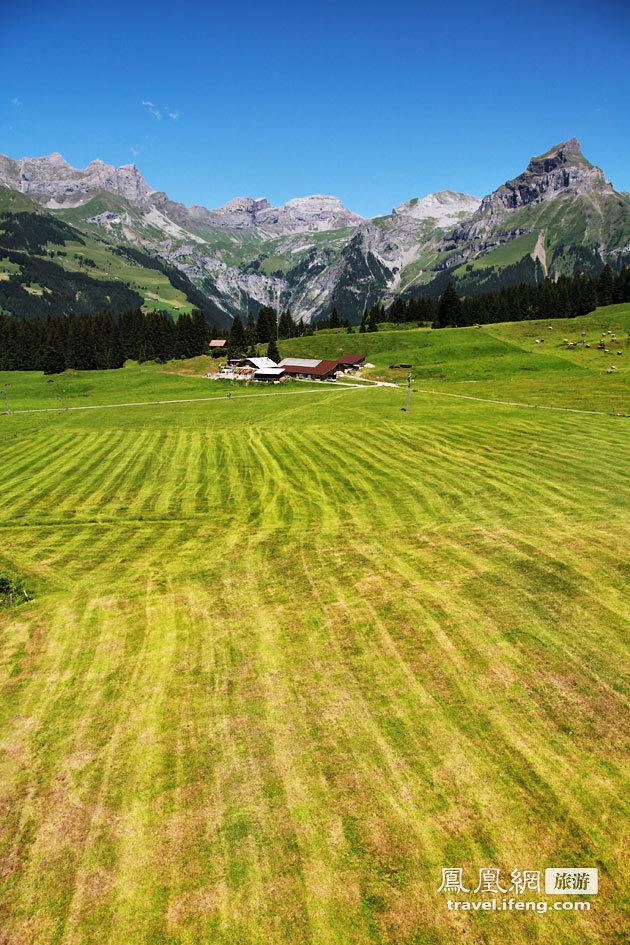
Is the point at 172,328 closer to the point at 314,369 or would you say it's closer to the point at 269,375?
the point at 269,375

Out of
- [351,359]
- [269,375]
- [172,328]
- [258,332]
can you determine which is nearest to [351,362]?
[351,359]

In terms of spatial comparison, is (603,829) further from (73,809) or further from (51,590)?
(51,590)

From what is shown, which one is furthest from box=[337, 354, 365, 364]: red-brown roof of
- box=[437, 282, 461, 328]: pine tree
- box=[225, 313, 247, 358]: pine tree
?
box=[437, 282, 461, 328]: pine tree

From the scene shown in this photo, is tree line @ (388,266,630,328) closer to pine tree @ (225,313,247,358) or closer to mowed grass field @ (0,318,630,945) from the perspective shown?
pine tree @ (225,313,247,358)

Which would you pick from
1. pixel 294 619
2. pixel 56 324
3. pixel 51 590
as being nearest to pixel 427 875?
pixel 294 619

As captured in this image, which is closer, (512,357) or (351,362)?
(512,357)

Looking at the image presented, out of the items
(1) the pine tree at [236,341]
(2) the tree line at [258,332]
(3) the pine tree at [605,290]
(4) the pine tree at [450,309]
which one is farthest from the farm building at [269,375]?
(3) the pine tree at [605,290]

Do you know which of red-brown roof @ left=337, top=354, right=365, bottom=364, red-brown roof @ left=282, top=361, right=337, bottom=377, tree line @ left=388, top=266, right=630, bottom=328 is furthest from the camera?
tree line @ left=388, top=266, right=630, bottom=328
